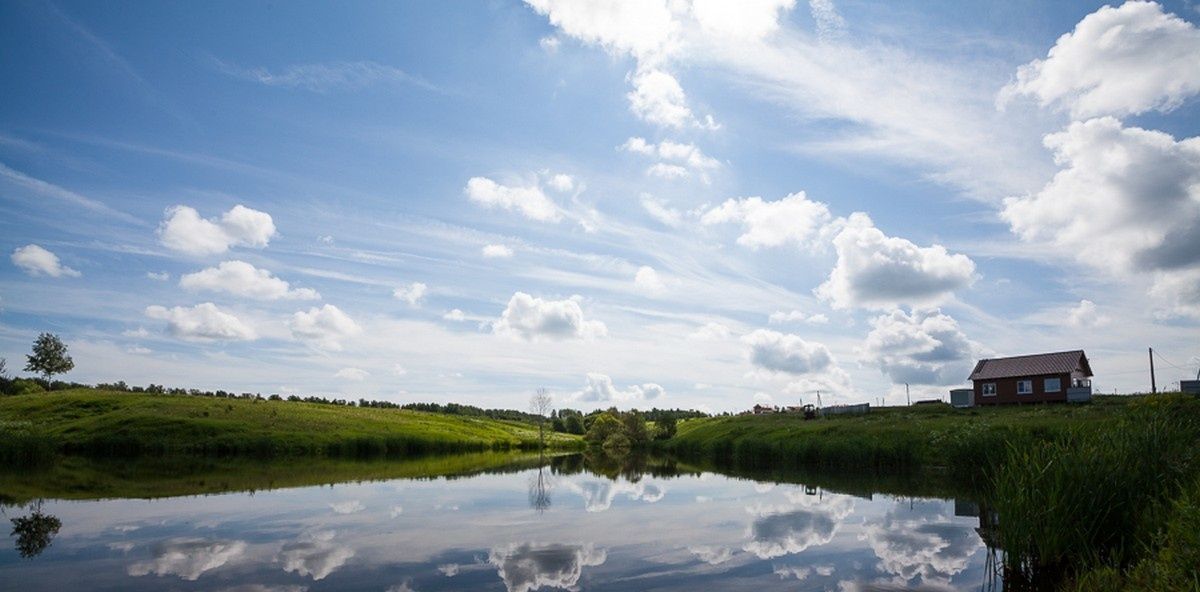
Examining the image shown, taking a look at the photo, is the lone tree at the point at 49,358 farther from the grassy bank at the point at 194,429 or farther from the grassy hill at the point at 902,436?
the grassy hill at the point at 902,436

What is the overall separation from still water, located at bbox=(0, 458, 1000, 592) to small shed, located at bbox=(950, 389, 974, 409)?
51085mm

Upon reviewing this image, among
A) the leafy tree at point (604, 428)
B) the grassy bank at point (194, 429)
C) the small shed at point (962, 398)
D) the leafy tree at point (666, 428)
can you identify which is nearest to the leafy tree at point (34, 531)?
the grassy bank at point (194, 429)

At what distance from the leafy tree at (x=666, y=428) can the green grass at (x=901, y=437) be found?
31.4m

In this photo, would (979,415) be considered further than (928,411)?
No

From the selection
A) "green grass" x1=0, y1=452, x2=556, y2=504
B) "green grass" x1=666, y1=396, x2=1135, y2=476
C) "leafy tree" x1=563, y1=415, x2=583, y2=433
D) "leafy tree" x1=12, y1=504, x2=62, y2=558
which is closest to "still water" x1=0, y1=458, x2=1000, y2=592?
"leafy tree" x1=12, y1=504, x2=62, y2=558

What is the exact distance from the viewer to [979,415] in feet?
234

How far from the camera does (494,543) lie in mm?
25453

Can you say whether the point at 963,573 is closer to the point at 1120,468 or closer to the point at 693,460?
the point at 1120,468

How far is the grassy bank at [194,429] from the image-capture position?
2899 inches

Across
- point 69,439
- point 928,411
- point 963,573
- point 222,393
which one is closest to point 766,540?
point 963,573

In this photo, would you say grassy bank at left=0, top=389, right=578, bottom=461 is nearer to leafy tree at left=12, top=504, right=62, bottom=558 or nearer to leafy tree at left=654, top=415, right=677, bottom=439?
leafy tree at left=654, top=415, right=677, bottom=439

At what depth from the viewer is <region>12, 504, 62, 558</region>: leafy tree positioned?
75.4 ft

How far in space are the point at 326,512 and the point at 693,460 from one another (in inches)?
2274

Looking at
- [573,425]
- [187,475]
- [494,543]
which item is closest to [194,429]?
[187,475]
